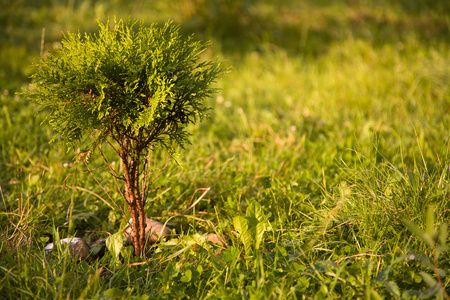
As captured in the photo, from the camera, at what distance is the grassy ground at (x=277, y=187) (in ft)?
5.67

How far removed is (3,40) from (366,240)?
6310 millimetres

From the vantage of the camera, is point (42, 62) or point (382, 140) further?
point (382, 140)

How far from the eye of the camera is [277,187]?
8.45 ft

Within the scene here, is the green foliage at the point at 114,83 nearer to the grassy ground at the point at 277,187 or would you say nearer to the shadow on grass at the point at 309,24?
the grassy ground at the point at 277,187

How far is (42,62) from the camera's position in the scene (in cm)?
176

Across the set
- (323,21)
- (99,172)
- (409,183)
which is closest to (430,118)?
(409,183)

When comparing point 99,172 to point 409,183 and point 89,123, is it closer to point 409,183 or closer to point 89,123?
point 89,123

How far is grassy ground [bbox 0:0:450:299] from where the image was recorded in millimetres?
1728

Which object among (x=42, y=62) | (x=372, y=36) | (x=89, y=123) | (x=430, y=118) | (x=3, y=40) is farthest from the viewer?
(x=372, y=36)

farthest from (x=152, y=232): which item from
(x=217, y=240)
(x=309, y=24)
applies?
(x=309, y=24)

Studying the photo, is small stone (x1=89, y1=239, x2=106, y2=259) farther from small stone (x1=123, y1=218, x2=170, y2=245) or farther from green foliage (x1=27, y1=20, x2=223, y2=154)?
green foliage (x1=27, y1=20, x2=223, y2=154)

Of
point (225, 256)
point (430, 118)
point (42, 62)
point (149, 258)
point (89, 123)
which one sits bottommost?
point (149, 258)

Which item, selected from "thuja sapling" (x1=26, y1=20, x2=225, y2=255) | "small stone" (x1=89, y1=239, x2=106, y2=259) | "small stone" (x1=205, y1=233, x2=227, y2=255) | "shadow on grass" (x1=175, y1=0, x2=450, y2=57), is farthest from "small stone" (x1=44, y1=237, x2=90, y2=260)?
"shadow on grass" (x1=175, y1=0, x2=450, y2=57)

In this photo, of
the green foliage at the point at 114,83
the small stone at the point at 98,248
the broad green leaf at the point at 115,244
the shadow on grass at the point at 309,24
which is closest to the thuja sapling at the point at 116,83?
the green foliage at the point at 114,83
